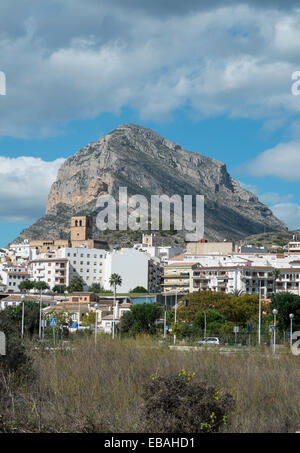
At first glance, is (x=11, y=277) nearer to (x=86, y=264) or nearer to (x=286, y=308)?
(x=86, y=264)

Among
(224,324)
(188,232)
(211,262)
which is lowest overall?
(224,324)

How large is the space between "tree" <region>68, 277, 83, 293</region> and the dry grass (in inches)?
3144

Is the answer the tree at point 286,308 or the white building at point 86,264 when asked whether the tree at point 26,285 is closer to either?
the white building at point 86,264

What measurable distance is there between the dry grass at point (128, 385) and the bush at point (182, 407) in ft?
0.78

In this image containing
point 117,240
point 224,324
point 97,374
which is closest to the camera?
point 97,374

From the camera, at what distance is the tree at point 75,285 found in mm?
94500

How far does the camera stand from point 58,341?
15.5 meters

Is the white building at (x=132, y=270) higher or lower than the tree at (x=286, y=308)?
higher

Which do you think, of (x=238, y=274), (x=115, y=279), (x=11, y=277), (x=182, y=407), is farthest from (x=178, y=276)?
(x=182, y=407)

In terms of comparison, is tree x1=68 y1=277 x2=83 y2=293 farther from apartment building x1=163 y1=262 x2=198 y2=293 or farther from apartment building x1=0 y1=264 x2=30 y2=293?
apartment building x1=163 y1=262 x2=198 y2=293

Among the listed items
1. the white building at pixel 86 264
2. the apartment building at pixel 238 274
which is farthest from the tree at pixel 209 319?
the white building at pixel 86 264
